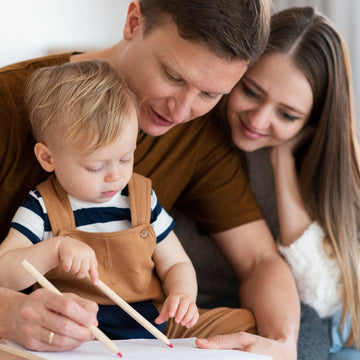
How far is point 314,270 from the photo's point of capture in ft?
5.65

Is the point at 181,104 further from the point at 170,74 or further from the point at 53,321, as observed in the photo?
the point at 53,321

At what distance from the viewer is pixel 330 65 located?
1.65 m

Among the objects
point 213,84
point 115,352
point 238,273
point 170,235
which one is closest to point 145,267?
point 170,235

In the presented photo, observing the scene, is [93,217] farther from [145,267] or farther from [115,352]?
[115,352]

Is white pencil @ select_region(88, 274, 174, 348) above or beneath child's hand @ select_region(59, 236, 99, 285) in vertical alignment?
beneath

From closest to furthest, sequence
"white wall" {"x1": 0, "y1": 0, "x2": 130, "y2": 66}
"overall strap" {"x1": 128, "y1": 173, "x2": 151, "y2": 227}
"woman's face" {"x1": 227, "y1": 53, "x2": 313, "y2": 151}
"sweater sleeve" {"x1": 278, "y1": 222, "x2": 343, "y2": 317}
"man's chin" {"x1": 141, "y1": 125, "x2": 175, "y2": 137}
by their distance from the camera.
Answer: "overall strap" {"x1": 128, "y1": 173, "x2": 151, "y2": 227} < "man's chin" {"x1": 141, "y1": 125, "x2": 175, "y2": 137} < "woman's face" {"x1": 227, "y1": 53, "x2": 313, "y2": 151} < "sweater sleeve" {"x1": 278, "y1": 222, "x2": 343, "y2": 317} < "white wall" {"x1": 0, "y1": 0, "x2": 130, "y2": 66}

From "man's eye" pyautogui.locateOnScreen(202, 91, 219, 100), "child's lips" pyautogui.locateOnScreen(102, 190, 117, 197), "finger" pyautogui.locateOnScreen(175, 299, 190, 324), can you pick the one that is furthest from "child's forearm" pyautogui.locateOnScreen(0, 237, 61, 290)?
"man's eye" pyautogui.locateOnScreen(202, 91, 219, 100)

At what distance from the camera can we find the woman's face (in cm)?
161

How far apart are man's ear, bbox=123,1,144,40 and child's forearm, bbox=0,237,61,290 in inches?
21.1

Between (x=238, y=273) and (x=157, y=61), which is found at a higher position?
(x=157, y=61)

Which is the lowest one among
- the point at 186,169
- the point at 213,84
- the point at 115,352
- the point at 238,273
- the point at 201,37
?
the point at 238,273

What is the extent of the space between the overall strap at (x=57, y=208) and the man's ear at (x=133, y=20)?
15.9 inches

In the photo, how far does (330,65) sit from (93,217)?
819mm

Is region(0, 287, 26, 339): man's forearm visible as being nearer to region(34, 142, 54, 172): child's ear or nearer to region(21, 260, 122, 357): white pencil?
region(21, 260, 122, 357): white pencil
